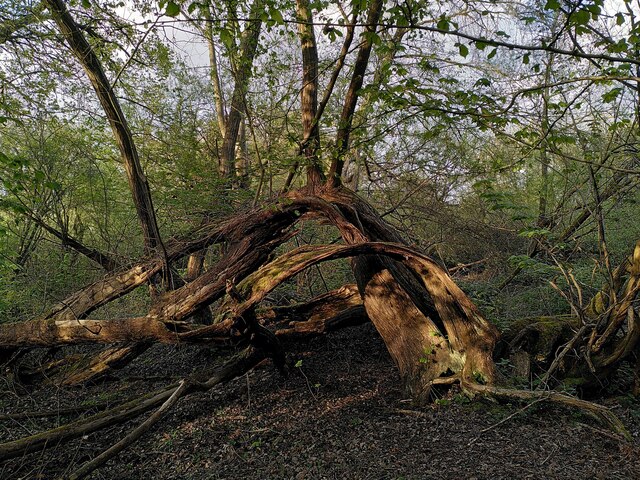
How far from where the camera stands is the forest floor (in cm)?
295

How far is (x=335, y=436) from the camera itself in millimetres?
3715

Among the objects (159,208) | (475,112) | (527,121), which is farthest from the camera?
(159,208)

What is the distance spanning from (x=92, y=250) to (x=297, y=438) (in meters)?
4.53

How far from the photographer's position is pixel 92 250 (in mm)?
6332

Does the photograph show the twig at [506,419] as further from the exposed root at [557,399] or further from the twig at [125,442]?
the twig at [125,442]

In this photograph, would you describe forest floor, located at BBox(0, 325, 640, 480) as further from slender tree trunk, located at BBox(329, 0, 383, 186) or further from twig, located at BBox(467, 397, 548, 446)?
slender tree trunk, located at BBox(329, 0, 383, 186)

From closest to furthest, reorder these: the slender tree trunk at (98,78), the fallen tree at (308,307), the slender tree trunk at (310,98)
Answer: the fallen tree at (308,307) → the slender tree trunk at (98,78) → the slender tree trunk at (310,98)

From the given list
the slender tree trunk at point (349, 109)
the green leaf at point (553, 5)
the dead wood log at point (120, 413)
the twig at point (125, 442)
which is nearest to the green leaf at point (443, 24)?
the green leaf at point (553, 5)

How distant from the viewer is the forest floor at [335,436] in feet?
9.68

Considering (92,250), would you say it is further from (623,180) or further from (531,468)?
(623,180)

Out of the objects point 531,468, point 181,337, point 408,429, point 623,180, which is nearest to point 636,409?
point 531,468

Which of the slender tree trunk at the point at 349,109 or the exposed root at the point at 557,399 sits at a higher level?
the slender tree trunk at the point at 349,109

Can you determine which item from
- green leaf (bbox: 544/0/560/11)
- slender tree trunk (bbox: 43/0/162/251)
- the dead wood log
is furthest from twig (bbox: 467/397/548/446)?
slender tree trunk (bbox: 43/0/162/251)

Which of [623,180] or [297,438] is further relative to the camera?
[623,180]
